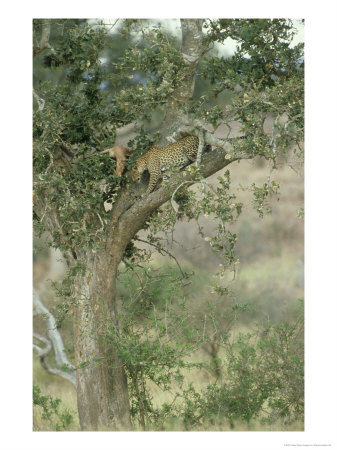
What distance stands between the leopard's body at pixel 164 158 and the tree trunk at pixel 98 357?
90 centimetres

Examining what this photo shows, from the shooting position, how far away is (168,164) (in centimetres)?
638

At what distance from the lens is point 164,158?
6426mm

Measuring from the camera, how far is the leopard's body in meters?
6.43

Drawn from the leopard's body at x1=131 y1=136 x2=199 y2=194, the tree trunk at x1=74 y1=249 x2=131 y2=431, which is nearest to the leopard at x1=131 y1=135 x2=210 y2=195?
the leopard's body at x1=131 y1=136 x2=199 y2=194

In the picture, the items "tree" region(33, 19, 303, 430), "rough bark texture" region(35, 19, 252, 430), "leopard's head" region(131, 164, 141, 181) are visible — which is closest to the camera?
"tree" region(33, 19, 303, 430)

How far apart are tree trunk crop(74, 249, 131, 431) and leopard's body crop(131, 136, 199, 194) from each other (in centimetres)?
90

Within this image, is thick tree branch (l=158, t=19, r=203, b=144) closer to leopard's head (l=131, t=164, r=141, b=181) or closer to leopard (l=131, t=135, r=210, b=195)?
leopard (l=131, t=135, r=210, b=195)

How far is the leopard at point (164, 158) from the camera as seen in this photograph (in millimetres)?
6426

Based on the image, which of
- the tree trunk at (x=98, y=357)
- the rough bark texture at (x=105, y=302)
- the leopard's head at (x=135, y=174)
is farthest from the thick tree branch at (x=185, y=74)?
the tree trunk at (x=98, y=357)

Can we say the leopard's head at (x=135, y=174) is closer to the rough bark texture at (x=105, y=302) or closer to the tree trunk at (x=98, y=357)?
the rough bark texture at (x=105, y=302)

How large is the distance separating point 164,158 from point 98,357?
2.06m

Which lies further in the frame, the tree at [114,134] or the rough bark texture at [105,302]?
the rough bark texture at [105,302]

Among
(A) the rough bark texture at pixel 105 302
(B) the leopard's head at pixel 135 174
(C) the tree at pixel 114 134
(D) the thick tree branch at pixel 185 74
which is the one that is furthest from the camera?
(B) the leopard's head at pixel 135 174
